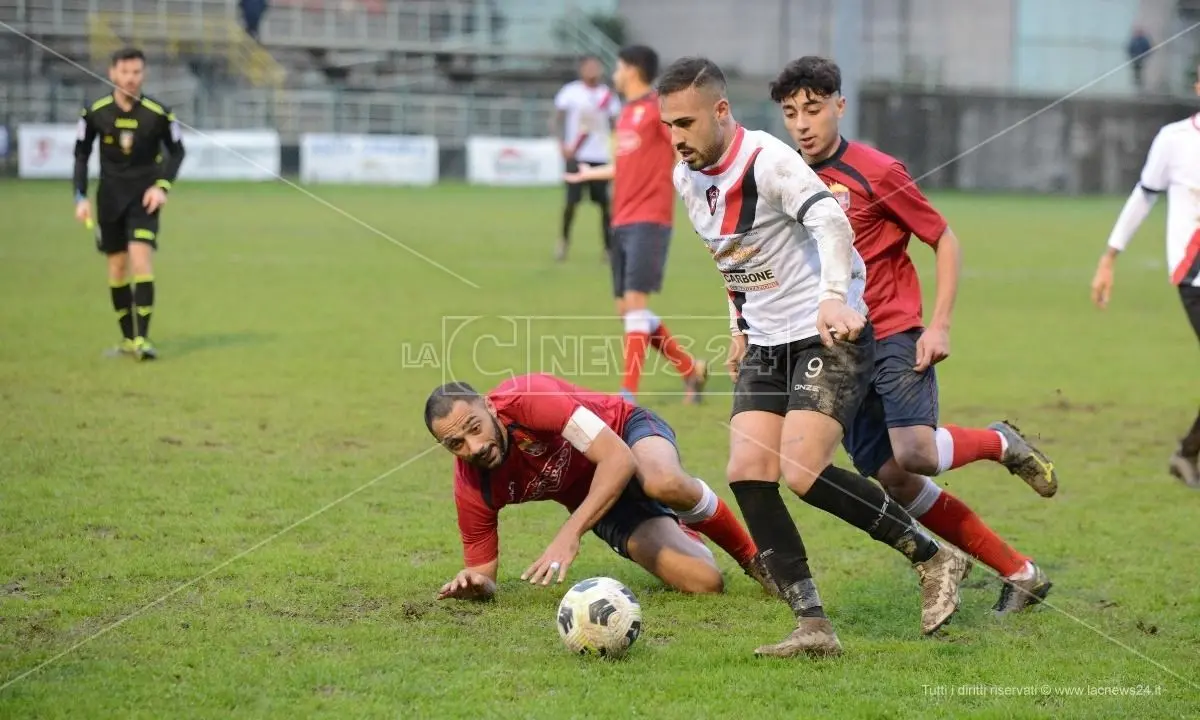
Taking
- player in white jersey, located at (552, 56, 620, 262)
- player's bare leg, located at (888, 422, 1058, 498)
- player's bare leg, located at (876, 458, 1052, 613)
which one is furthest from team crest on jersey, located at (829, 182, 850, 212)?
player in white jersey, located at (552, 56, 620, 262)

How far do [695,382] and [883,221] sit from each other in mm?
4805

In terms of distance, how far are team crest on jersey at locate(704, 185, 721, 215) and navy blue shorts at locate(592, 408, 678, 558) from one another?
1.24 m

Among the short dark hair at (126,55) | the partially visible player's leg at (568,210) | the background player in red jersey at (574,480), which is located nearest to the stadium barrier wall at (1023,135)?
the partially visible player's leg at (568,210)

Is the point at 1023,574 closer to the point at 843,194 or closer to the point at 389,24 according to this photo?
the point at 843,194

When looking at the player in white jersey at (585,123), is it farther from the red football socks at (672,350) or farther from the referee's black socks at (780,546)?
the referee's black socks at (780,546)

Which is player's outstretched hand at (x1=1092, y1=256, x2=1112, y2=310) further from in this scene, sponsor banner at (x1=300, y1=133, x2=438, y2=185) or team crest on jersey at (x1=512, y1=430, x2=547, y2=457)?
sponsor banner at (x1=300, y1=133, x2=438, y2=185)

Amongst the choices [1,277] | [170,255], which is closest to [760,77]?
[170,255]

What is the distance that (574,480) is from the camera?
5883 mm

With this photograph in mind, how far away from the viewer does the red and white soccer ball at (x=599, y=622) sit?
191 inches

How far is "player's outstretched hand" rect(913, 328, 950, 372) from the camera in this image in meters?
5.28

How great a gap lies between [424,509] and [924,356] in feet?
9.80

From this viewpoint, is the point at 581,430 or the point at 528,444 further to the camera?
the point at 528,444

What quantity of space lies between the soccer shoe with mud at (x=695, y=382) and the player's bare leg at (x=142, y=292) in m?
4.53

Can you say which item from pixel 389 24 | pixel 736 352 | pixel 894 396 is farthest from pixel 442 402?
pixel 389 24
